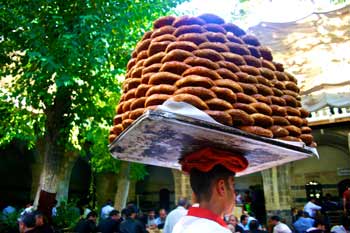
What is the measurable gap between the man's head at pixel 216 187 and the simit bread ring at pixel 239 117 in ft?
0.75

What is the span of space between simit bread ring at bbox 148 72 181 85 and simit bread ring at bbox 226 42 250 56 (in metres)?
0.33

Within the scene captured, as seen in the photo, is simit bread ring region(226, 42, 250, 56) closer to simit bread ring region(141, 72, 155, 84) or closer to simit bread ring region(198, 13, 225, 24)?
simit bread ring region(198, 13, 225, 24)

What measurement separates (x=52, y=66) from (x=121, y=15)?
162cm

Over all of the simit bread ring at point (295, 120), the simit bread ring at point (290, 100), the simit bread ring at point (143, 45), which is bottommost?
the simit bread ring at point (295, 120)

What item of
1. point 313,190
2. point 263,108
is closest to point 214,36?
point 263,108

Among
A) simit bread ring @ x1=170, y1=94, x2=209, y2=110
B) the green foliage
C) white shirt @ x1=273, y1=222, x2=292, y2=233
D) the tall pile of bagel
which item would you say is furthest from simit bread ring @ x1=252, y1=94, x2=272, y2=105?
white shirt @ x1=273, y1=222, x2=292, y2=233

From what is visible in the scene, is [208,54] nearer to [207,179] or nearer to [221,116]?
[221,116]

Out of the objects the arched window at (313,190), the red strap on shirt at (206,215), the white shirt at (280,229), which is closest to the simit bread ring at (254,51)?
the red strap on shirt at (206,215)

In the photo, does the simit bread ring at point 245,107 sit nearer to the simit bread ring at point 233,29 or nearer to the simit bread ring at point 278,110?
the simit bread ring at point 278,110

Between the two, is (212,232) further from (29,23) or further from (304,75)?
(304,75)

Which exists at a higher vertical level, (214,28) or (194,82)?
(214,28)

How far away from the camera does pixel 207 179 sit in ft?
5.17

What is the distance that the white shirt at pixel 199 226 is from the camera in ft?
4.58

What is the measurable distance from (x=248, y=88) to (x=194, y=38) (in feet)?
1.07
